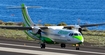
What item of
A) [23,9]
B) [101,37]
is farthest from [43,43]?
[101,37]

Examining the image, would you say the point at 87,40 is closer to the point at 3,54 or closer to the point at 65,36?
the point at 65,36

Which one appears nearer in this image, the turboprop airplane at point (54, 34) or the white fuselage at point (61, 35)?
the white fuselage at point (61, 35)

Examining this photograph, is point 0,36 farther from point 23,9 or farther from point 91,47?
point 91,47

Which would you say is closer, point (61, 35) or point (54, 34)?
point (61, 35)

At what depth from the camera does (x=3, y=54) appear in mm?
48812

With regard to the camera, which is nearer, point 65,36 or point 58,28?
point 65,36

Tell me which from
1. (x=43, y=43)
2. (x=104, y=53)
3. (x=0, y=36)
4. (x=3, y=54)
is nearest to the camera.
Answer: (x=3, y=54)

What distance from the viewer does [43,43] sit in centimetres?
5828

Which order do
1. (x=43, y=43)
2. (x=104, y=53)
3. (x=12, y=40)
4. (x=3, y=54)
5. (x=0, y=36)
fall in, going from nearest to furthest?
(x=3, y=54)
(x=104, y=53)
(x=43, y=43)
(x=12, y=40)
(x=0, y=36)

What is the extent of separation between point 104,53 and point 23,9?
19.8 metres

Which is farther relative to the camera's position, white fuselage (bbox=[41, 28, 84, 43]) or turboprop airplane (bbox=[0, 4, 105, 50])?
turboprop airplane (bbox=[0, 4, 105, 50])

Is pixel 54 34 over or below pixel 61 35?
over

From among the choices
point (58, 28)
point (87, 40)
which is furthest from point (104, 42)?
point (58, 28)

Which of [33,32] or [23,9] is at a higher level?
[23,9]
